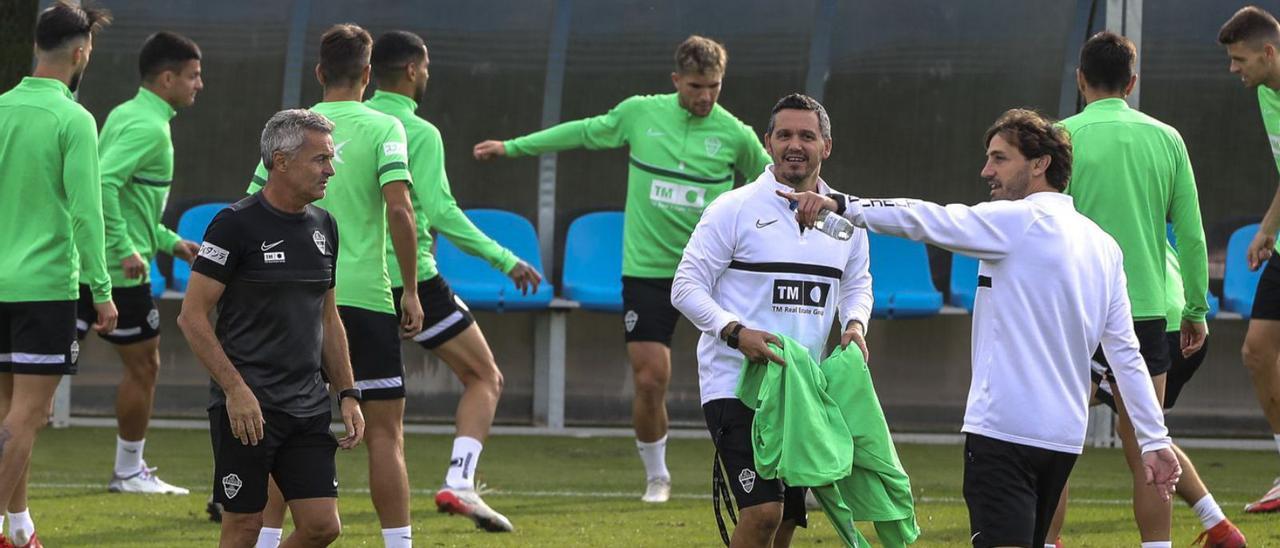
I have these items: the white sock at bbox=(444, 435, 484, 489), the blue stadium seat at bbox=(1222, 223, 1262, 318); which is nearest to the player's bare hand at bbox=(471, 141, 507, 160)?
the white sock at bbox=(444, 435, 484, 489)

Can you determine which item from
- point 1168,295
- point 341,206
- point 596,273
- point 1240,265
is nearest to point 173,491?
point 341,206

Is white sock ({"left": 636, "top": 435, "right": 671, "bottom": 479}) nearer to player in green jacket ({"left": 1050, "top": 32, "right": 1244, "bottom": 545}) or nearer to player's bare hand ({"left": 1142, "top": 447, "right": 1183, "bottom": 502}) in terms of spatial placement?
player in green jacket ({"left": 1050, "top": 32, "right": 1244, "bottom": 545})

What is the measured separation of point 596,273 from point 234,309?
22.2 ft

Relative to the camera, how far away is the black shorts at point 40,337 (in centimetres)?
670

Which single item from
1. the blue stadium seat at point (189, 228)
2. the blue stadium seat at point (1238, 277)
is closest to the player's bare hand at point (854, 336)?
the blue stadium seat at point (1238, 277)

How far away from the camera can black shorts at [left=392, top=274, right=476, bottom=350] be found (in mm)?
7719

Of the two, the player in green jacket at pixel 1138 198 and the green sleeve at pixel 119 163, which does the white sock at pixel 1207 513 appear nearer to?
the player in green jacket at pixel 1138 198

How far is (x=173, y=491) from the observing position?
886 cm

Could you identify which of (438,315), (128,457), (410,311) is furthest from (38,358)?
(128,457)

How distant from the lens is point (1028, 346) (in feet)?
15.6

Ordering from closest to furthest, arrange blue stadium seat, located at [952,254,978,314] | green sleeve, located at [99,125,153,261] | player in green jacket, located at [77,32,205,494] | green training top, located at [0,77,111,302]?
green training top, located at [0,77,111,302] → green sleeve, located at [99,125,153,261] → player in green jacket, located at [77,32,205,494] → blue stadium seat, located at [952,254,978,314]

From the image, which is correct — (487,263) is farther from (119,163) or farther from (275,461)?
(275,461)

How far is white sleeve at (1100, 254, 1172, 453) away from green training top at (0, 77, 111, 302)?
382 centimetres

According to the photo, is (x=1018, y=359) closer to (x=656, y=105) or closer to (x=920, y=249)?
(x=656, y=105)
